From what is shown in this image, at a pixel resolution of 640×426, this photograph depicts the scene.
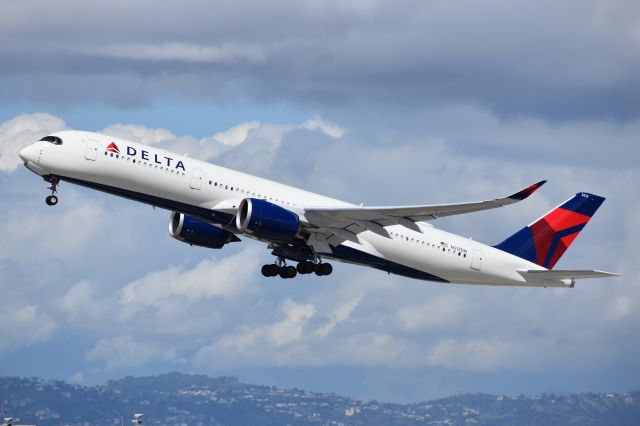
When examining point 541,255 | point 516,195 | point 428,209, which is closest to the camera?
point 516,195

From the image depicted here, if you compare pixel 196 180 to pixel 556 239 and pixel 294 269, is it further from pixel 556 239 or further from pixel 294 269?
pixel 556 239

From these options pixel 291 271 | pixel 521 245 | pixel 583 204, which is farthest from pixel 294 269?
pixel 583 204

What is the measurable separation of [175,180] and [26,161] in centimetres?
746

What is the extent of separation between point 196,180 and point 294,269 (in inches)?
369

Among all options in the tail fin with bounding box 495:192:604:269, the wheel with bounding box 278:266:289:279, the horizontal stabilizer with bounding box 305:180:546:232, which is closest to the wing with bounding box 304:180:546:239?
the horizontal stabilizer with bounding box 305:180:546:232

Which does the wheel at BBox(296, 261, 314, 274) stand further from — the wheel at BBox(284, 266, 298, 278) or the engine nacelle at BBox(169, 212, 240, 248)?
the engine nacelle at BBox(169, 212, 240, 248)

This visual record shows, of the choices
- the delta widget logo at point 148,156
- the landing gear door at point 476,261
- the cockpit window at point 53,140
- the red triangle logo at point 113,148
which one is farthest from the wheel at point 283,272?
the cockpit window at point 53,140

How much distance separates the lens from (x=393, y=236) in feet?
220

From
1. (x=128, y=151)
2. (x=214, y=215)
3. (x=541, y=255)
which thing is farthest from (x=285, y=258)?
(x=541, y=255)

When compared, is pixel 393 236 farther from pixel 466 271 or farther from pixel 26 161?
pixel 26 161

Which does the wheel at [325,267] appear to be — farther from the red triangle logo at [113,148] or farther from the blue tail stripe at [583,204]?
the blue tail stripe at [583,204]

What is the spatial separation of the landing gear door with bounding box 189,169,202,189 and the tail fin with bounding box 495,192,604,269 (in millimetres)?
20162

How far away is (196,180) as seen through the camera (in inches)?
2440

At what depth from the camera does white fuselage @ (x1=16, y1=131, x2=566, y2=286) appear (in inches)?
2402
